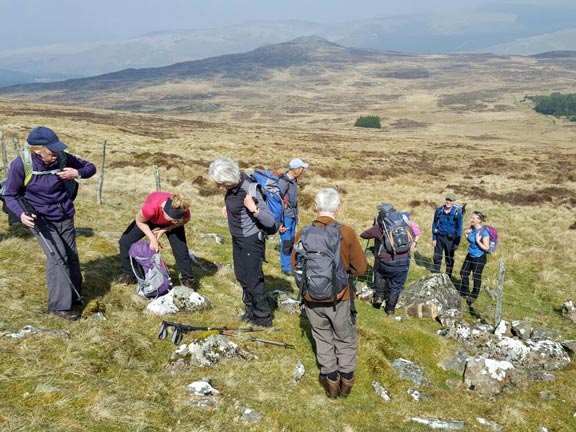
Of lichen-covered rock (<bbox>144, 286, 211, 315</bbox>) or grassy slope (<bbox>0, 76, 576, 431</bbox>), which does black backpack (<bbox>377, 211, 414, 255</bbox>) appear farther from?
lichen-covered rock (<bbox>144, 286, 211, 315</bbox>)

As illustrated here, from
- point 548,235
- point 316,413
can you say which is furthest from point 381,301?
point 548,235

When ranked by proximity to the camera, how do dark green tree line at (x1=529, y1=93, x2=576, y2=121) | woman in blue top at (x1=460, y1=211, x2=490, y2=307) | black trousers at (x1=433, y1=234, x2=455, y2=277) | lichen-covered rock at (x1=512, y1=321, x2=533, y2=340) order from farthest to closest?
dark green tree line at (x1=529, y1=93, x2=576, y2=121)
black trousers at (x1=433, y1=234, x2=455, y2=277)
woman in blue top at (x1=460, y1=211, x2=490, y2=307)
lichen-covered rock at (x1=512, y1=321, x2=533, y2=340)

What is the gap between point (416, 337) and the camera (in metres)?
7.78

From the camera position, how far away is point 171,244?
25.3ft

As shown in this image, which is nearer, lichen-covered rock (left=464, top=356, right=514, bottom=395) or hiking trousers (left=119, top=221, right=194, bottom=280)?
lichen-covered rock (left=464, top=356, right=514, bottom=395)

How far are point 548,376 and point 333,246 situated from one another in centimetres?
498

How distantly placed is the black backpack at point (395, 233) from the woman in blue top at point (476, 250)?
2810mm

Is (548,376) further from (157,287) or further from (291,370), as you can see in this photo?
(157,287)

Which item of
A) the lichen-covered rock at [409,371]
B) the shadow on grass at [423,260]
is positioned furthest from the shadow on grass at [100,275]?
the shadow on grass at [423,260]

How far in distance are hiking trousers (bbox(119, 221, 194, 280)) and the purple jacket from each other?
1.37 metres

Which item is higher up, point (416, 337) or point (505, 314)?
point (416, 337)

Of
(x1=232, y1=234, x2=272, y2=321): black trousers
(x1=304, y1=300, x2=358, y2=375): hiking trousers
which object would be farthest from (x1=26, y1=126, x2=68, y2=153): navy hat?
(x1=304, y1=300, x2=358, y2=375): hiking trousers

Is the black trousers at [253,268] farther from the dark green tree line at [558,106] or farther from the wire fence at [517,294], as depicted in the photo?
the dark green tree line at [558,106]

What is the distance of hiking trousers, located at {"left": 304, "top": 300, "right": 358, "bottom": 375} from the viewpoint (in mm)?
5301
